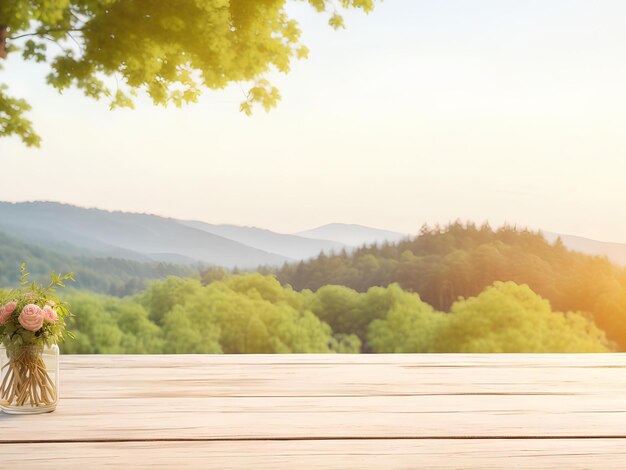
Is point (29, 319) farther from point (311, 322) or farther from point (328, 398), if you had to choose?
point (311, 322)

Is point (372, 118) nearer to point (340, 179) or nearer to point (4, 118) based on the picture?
point (340, 179)

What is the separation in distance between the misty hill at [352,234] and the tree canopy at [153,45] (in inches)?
39.3

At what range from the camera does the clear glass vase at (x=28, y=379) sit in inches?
66.2

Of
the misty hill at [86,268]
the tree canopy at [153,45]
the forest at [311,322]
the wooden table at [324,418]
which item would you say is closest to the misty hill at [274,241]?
the forest at [311,322]

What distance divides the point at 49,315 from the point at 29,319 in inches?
1.8

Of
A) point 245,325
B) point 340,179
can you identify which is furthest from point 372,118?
point 245,325

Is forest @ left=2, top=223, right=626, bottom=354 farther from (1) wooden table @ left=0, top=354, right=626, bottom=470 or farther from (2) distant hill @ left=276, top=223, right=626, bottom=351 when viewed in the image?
(1) wooden table @ left=0, top=354, right=626, bottom=470

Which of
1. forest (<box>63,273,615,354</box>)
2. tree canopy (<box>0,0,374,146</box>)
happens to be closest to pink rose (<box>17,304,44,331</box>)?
tree canopy (<box>0,0,374,146</box>)

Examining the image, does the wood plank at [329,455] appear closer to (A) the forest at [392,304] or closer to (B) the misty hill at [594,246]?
(A) the forest at [392,304]

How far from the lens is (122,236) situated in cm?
543

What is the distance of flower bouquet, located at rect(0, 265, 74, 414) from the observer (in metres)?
1.66

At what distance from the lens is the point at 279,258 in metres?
5.45

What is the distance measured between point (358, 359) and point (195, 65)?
2655mm

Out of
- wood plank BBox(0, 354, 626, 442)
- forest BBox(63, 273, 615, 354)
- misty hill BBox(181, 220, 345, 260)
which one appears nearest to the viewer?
wood plank BBox(0, 354, 626, 442)
